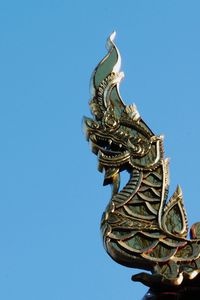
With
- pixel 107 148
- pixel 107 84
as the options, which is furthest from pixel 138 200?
pixel 107 84

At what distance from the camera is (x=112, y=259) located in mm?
8742

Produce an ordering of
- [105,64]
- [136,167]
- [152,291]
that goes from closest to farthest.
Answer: [152,291] → [136,167] → [105,64]

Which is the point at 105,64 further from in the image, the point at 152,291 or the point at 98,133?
the point at 152,291

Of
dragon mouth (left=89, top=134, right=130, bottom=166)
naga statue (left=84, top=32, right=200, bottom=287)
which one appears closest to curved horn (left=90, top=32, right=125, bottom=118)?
naga statue (left=84, top=32, right=200, bottom=287)

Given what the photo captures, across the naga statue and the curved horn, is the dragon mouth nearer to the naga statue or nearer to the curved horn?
the naga statue

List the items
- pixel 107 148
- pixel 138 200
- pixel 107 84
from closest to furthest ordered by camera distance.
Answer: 1. pixel 138 200
2. pixel 107 148
3. pixel 107 84

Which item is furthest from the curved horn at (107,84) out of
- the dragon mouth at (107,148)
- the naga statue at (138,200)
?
the dragon mouth at (107,148)

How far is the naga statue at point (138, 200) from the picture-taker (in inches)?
342

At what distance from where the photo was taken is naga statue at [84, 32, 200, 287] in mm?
8695

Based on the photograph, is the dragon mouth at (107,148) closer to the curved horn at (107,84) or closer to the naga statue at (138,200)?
the naga statue at (138,200)

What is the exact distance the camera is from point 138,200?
9.04 metres

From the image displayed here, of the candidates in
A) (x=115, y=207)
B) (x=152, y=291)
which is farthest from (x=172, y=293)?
(x=115, y=207)

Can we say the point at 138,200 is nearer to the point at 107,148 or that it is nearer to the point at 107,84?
the point at 107,148

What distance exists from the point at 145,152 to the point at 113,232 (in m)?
0.78
